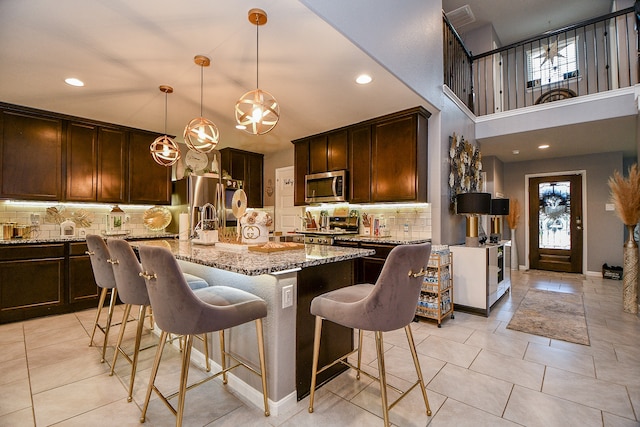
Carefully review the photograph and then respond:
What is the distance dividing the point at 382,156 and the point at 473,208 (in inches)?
52.4

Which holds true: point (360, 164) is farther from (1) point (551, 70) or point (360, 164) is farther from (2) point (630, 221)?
(1) point (551, 70)

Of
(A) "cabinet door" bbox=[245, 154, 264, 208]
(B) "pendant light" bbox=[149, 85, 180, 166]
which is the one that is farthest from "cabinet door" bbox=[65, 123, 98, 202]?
(A) "cabinet door" bbox=[245, 154, 264, 208]

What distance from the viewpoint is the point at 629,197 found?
365 centimetres

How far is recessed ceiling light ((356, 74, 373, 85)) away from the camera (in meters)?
2.92

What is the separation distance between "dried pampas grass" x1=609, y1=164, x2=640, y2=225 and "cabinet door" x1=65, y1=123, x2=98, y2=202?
6979 millimetres

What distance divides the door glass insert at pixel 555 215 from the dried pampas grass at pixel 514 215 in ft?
1.41

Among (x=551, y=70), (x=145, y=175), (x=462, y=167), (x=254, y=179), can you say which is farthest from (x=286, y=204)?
(x=551, y=70)

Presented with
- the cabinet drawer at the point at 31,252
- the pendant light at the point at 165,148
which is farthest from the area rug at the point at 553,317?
the cabinet drawer at the point at 31,252

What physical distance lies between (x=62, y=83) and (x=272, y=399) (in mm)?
3613

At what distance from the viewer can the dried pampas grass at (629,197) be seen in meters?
3.60

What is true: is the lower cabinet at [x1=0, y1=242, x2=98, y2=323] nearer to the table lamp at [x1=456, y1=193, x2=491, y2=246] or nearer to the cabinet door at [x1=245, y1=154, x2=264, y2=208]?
the cabinet door at [x1=245, y1=154, x2=264, y2=208]

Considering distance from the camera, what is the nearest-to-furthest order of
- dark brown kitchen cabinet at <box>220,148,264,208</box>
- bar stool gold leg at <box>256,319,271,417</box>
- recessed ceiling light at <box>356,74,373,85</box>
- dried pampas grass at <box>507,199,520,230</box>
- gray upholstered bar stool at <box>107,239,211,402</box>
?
bar stool gold leg at <box>256,319,271,417</box> → gray upholstered bar stool at <box>107,239,211,402</box> → recessed ceiling light at <box>356,74,373,85</box> → dark brown kitchen cabinet at <box>220,148,264,208</box> → dried pampas grass at <box>507,199,520,230</box>

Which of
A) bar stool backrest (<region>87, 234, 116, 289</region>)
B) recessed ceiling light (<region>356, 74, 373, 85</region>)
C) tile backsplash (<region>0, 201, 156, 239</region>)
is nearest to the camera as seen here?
bar stool backrest (<region>87, 234, 116, 289</region>)

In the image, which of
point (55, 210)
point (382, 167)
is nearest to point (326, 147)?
point (382, 167)
